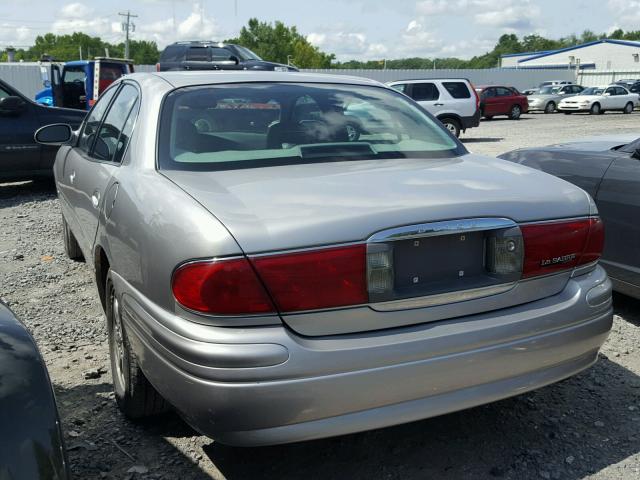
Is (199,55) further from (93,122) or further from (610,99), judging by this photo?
(610,99)

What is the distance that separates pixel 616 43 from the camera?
71.9 m

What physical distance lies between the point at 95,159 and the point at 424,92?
55.0 ft

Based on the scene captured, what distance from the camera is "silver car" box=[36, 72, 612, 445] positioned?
2158 mm

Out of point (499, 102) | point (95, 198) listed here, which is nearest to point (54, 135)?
point (95, 198)

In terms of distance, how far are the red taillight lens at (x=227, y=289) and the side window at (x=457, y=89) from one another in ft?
59.8

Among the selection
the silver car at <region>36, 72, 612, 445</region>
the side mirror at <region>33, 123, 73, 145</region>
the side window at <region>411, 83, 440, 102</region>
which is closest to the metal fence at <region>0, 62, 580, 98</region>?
the side window at <region>411, 83, 440, 102</region>

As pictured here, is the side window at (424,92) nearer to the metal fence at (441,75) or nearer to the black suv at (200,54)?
the black suv at (200,54)

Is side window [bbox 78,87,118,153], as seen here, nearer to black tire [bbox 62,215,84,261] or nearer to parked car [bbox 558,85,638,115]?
black tire [bbox 62,215,84,261]

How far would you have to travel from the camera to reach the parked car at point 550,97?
115ft

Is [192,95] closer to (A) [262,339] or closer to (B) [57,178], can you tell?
(A) [262,339]

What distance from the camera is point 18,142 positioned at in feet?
28.9

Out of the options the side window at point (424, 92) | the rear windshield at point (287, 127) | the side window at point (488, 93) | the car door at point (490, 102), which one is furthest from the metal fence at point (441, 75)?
the rear windshield at point (287, 127)

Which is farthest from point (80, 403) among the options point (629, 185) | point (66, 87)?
point (66, 87)

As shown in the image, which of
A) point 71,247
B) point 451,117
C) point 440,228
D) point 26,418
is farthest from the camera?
point 451,117
